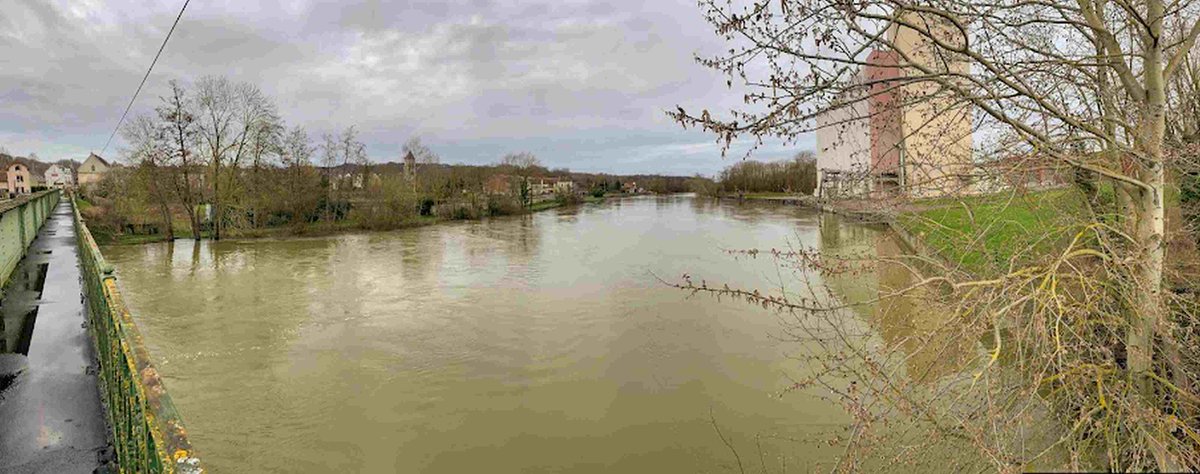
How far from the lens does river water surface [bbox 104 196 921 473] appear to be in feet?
17.1

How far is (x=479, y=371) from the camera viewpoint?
722 centimetres

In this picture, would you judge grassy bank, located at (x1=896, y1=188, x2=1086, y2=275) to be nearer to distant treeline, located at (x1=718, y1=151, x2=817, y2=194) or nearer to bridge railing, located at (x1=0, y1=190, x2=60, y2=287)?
bridge railing, located at (x1=0, y1=190, x2=60, y2=287)

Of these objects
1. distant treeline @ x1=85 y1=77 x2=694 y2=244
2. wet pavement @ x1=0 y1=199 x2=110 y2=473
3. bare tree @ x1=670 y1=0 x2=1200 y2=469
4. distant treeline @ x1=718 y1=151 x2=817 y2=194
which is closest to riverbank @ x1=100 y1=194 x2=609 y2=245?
distant treeline @ x1=85 y1=77 x2=694 y2=244

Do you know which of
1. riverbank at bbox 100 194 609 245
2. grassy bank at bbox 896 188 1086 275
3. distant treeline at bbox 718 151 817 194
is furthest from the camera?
distant treeline at bbox 718 151 817 194

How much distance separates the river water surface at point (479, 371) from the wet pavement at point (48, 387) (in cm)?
112

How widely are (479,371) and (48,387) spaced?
3805 millimetres

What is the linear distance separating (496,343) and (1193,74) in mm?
7466

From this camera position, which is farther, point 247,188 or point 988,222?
point 247,188

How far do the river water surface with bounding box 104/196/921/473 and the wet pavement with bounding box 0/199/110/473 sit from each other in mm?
1122

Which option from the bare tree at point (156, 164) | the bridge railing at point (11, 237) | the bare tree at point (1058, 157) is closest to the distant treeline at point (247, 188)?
the bare tree at point (156, 164)

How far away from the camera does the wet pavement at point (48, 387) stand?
140 inches

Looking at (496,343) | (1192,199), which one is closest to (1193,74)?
(1192,199)

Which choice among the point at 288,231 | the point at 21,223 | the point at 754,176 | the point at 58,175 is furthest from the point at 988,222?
the point at 58,175

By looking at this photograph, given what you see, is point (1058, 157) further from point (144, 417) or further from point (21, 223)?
point (21, 223)
